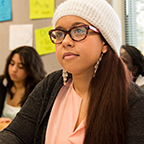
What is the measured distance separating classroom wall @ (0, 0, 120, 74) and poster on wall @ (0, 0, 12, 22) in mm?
39

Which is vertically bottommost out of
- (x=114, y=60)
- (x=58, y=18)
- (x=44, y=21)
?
(x=114, y=60)

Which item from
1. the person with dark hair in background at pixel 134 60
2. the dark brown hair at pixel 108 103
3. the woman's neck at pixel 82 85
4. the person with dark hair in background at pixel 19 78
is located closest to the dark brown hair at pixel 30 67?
the person with dark hair in background at pixel 19 78

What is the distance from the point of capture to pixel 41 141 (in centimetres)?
84

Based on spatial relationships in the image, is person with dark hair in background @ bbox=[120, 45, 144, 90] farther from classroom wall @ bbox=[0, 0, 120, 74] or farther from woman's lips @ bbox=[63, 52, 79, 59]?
woman's lips @ bbox=[63, 52, 79, 59]

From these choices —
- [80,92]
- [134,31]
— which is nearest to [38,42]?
[134,31]

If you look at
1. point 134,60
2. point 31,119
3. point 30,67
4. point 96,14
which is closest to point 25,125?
point 31,119

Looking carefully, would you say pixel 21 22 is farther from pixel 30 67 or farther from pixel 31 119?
pixel 31 119

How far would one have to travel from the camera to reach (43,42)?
1.82 meters

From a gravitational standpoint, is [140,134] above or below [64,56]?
below

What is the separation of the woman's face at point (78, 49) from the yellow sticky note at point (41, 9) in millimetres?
1049

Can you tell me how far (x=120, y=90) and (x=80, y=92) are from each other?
19 cm

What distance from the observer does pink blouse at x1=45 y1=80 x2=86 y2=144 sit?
2.55 ft

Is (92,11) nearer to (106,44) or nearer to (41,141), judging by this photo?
(106,44)

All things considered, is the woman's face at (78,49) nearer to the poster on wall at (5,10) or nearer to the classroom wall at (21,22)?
the classroom wall at (21,22)
